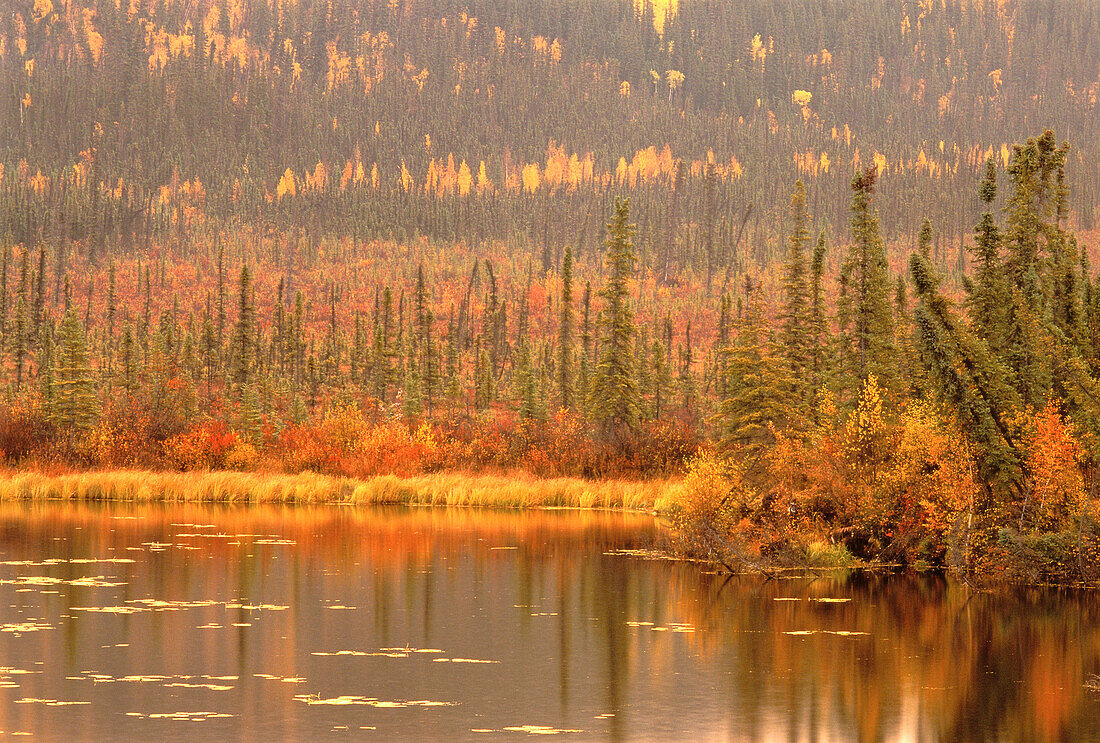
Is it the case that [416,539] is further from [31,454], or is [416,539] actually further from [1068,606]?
[31,454]

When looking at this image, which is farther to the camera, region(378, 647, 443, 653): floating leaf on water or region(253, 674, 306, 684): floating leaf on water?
region(378, 647, 443, 653): floating leaf on water

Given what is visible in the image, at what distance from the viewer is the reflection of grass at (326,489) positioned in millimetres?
63219

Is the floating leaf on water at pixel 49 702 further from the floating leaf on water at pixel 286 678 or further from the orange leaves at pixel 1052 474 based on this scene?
the orange leaves at pixel 1052 474

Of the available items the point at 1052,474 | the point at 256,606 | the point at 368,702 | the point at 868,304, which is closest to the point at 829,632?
the point at 1052,474

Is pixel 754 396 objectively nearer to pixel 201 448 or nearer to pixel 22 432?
pixel 201 448

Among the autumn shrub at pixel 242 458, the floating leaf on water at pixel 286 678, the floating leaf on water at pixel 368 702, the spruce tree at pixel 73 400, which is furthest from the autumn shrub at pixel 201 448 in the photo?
the floating leaf on water at pixel 368 702

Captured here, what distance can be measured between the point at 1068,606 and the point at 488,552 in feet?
58.7

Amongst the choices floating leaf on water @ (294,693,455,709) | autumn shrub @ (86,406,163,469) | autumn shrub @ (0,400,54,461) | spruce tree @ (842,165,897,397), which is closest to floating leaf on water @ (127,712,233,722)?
floating leaf on water @ (294,693,455,709)

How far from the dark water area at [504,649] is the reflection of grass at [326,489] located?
17794mm

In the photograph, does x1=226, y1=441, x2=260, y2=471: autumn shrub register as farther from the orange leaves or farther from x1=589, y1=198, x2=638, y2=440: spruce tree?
the orange leaves

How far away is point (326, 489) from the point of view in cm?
6400

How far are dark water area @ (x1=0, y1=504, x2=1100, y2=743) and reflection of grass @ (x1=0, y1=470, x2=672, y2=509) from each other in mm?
17794

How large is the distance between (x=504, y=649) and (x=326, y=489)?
3782 centimetres

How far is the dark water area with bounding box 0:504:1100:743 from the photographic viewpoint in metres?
20.7
